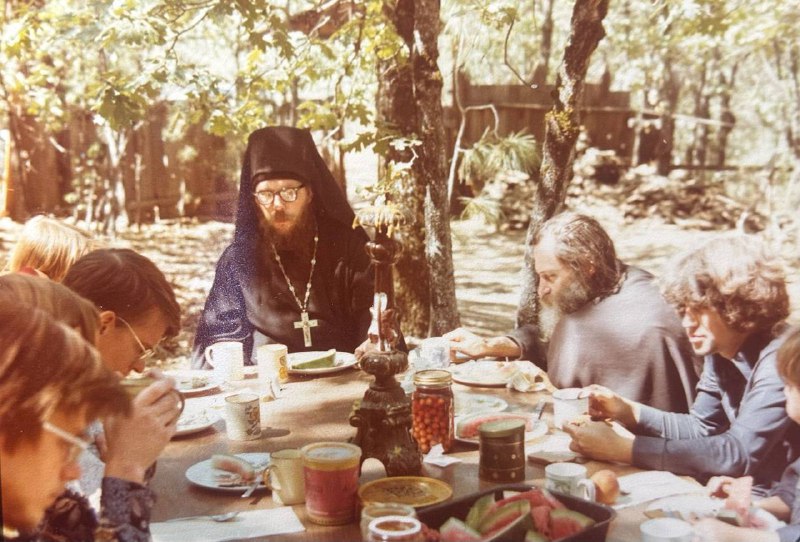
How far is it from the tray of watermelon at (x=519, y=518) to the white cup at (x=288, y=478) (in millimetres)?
361

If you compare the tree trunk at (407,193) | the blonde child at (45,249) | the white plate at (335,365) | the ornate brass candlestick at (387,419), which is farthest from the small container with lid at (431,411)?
the tree trunk at (407,193)

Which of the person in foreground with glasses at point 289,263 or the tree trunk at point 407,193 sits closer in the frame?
the person in foreground with glasses at point 289,263

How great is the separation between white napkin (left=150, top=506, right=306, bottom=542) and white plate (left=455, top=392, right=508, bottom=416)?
0.72 meters

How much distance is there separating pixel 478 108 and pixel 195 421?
2978 mm

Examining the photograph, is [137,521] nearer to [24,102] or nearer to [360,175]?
[360,175]

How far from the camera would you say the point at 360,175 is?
20.1 feet

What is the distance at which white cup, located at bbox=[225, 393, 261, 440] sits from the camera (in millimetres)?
Result: 2008

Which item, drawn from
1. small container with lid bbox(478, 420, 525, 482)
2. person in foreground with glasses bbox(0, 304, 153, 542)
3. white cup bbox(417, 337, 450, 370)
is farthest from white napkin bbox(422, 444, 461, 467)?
person in foreground with glasses bbox(0, 304, 153, 542)

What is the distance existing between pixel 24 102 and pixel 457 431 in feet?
18.6

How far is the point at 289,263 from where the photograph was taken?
11.7 feet

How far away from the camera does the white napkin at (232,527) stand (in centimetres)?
149

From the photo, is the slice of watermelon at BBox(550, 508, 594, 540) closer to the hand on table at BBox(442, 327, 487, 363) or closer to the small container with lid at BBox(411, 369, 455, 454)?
the small container with lid at BBox(411, 369, 455, 454)

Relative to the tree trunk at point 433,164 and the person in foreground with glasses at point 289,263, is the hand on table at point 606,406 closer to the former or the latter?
the person in foreground with glasses at point 289,263

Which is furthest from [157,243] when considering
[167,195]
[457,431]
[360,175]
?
[457,431]
